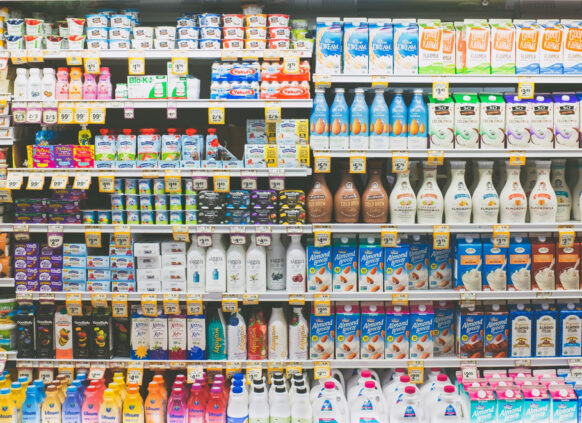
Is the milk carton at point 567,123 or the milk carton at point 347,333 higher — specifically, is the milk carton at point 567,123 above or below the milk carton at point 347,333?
above

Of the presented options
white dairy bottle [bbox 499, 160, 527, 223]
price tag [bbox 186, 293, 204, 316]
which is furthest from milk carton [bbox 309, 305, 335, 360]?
white dairy bottle [bbox 499, 160, 527, 223]

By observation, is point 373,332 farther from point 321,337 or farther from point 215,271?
point 215,271

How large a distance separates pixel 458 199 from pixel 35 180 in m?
2.53

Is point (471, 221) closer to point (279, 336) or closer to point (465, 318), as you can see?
point (465, 318)

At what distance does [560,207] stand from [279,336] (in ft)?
6.26

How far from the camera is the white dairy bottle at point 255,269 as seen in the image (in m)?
3.56

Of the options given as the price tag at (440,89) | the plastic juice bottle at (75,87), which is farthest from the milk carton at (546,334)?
the plastic juice bottle at (75,87)

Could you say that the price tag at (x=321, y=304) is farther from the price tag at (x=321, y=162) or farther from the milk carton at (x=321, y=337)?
the price tag at (x=321, y=162)

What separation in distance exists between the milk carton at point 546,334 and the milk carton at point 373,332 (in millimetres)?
946

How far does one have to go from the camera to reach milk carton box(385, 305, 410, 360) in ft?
11.9

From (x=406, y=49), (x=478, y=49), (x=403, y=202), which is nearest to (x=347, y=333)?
(x=403, y=202)

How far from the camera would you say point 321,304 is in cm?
355

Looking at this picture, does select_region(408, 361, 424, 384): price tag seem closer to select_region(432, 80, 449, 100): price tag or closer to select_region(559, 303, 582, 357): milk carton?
select_region(559, 303, 582, 357): milk carton

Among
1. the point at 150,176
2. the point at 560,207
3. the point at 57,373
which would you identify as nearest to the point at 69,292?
the point at 57,373
